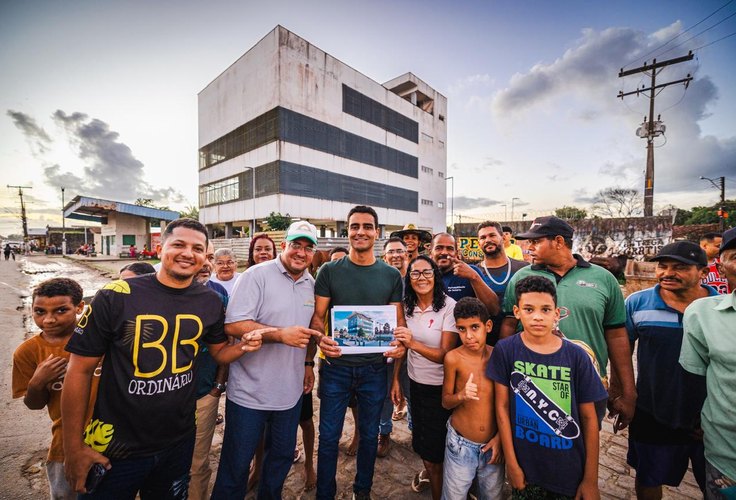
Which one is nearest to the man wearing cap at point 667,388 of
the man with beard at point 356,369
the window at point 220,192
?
the man with beard at point 356,369

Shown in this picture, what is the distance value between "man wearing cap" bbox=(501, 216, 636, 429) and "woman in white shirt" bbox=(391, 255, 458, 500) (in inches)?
28.4

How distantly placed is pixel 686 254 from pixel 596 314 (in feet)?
3.28

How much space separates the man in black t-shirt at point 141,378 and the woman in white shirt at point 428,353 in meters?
1.71

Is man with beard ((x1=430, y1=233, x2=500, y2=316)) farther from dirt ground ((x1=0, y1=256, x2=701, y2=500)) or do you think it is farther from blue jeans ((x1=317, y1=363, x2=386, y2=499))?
dirt ground ((x1=0, y1=256, x2=701, y2=500))

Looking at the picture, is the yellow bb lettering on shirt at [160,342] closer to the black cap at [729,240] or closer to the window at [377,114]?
the black cap at [729,240]

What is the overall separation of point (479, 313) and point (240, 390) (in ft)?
7.03

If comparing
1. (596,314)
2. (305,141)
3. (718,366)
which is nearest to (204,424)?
(596,314)

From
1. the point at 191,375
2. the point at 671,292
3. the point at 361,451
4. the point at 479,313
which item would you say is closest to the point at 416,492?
the point at 361,451

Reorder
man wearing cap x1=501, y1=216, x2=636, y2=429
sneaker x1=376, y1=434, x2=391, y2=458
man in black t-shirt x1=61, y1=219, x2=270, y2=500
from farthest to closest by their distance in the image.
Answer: sneaker x1=376, y1=434, x2=391, y2=458, man wearing cap x1=501, y1=216, x2=636, y2=429, man in black t-shirt x1=61, y1=219, x2=270, y2=500

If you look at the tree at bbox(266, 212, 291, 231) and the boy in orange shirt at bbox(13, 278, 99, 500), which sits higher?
the tree at bbox(266, 212, 291, 231)

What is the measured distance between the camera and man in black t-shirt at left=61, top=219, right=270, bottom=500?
6.01ft

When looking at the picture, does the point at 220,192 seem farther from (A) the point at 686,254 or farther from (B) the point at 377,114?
(A) the point at 686,254

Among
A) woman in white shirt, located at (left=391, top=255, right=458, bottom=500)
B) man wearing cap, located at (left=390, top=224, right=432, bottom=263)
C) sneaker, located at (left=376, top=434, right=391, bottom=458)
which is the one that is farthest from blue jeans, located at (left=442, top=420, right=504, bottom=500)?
man wearing cap, located at (left=390, top=224, right=432, bottom=263)

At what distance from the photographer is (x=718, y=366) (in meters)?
2.00
